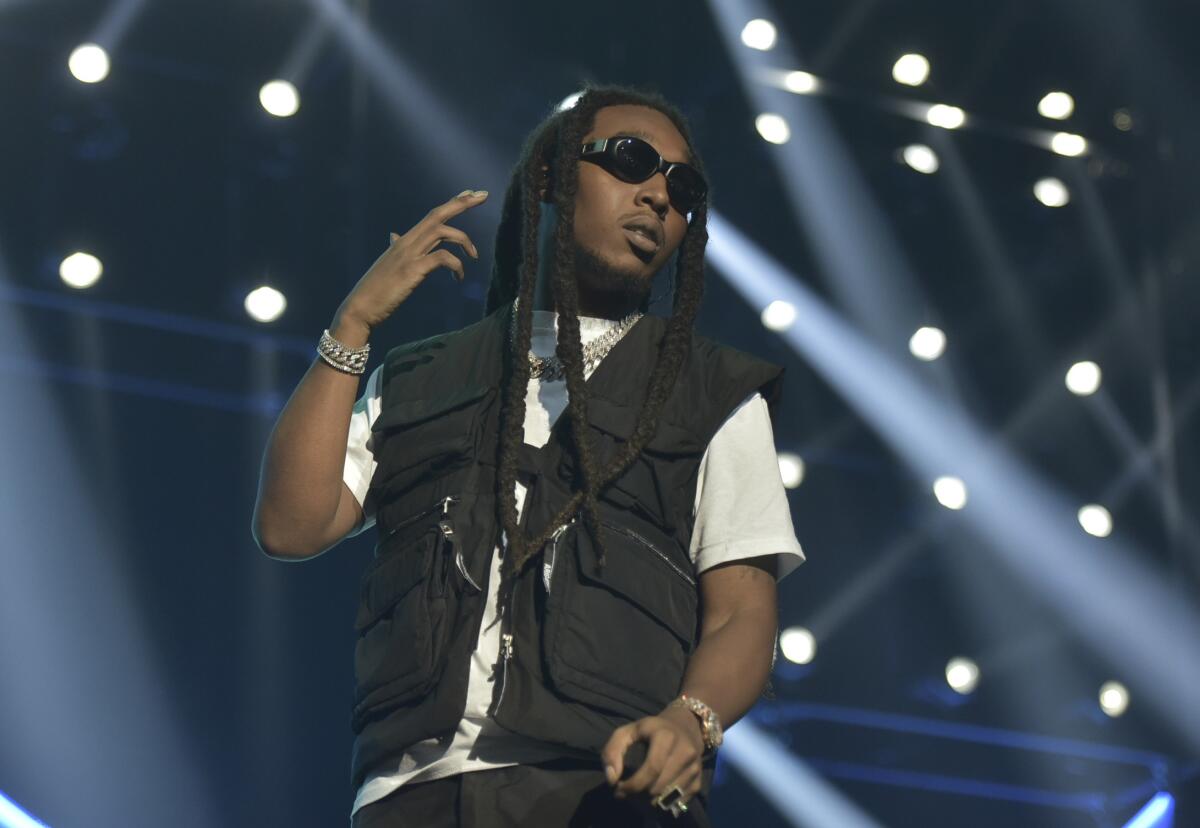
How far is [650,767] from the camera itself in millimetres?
1646

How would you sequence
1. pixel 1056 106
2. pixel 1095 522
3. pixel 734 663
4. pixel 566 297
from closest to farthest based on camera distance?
1. pixel 734 663
2. pixel 566 297
3. pixel 1095 522
4. pixel 1056 106

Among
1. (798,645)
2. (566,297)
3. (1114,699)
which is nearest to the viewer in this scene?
(566,297)

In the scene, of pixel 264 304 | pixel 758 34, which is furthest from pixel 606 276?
pixel 758 34

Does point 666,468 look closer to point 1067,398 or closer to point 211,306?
point 211,306

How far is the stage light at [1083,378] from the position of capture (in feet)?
18.6

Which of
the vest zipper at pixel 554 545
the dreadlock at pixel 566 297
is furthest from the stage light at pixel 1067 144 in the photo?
the vest zipper at pixel 554 545

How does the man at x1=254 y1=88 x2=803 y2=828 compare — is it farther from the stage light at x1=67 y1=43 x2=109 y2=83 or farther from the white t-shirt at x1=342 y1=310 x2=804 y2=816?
the stage light at x1=67 y1=43 x2=109 y2=83

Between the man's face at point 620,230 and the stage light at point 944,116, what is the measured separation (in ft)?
11.2

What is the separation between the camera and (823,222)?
5.54 metres

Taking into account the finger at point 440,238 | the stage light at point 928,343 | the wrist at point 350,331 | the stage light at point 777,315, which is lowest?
the wrist at point 350,331

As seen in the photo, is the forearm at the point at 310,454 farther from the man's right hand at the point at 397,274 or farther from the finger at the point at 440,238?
the finger at the point at 440,238

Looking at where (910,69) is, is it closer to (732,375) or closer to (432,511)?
(732,375)

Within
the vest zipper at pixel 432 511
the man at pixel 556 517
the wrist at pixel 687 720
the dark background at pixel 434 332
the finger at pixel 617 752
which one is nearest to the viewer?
the finger at pixel 617 752

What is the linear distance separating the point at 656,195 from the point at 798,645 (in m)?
3.01
